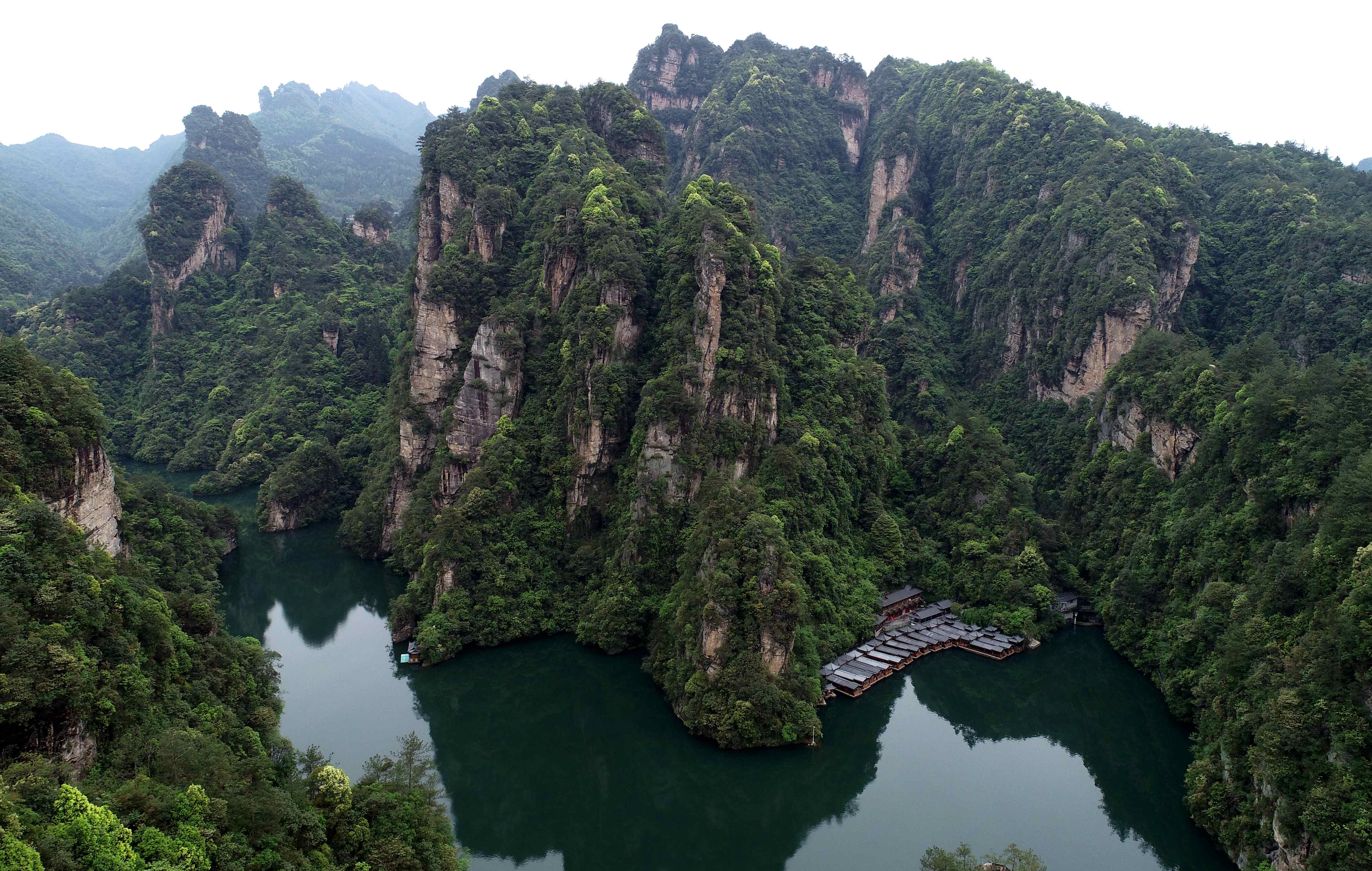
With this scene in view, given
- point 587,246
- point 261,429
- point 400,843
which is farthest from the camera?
point 261,429

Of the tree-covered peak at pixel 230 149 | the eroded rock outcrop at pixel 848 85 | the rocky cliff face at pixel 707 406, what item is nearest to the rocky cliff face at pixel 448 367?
the rocky cliff face at pixel 707 406

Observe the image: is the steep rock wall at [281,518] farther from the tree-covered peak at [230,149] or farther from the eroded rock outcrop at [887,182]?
the tree-covered peak at [230,149]

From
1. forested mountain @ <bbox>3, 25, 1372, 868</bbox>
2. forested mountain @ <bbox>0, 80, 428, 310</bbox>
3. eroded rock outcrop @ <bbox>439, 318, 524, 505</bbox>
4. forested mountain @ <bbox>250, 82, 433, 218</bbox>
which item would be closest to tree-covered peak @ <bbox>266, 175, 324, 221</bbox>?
forested mountain @ <bbox>3, 25, 1372, 868</bbox>

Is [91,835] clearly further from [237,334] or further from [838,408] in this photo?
[237,334]

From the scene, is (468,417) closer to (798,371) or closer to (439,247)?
(439,247)


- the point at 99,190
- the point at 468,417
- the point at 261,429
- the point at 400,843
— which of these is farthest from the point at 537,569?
the point at 99,190

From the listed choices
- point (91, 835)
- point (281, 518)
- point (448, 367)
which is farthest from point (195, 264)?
point (91, 835)
